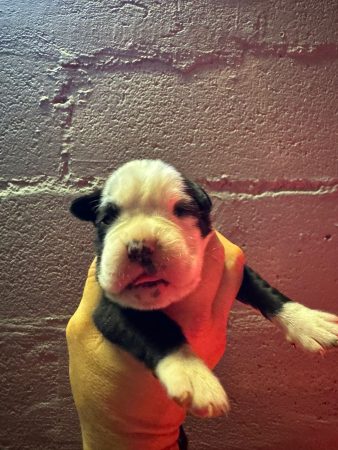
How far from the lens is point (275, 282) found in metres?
1.16

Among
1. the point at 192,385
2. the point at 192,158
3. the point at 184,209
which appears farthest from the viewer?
the point at 192,158

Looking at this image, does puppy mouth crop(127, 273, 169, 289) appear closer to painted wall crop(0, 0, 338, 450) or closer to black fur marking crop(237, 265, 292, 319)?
black fur marking crop(237, 265, 292, 319)

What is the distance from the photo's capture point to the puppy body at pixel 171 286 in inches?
22.4

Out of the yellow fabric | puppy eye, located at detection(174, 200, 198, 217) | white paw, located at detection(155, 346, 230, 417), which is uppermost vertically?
puppy eye, located at detection(174, 200, 198, 217)

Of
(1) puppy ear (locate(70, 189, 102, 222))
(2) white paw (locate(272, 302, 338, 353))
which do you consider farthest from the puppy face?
(2) white paw (locate(272, 302, 338, 353))

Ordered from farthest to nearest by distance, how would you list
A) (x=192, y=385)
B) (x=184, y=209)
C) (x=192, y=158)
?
(x=192, y=158) < (x=184, y=209) < (x=192, y=385)

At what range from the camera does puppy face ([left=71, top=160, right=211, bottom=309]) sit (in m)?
0.58

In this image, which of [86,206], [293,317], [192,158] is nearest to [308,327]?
[293,317]

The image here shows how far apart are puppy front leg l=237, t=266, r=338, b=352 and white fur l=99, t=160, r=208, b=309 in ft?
0.34

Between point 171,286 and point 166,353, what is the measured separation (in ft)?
0.22

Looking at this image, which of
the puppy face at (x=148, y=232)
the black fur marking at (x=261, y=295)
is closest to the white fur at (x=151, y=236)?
the puppy face at (x=148, y=232)

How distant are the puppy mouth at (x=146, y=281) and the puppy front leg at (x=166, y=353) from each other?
0.03 m

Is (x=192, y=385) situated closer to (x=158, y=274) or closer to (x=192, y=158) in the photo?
(x=158, y=274)

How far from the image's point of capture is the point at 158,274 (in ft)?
1.90
